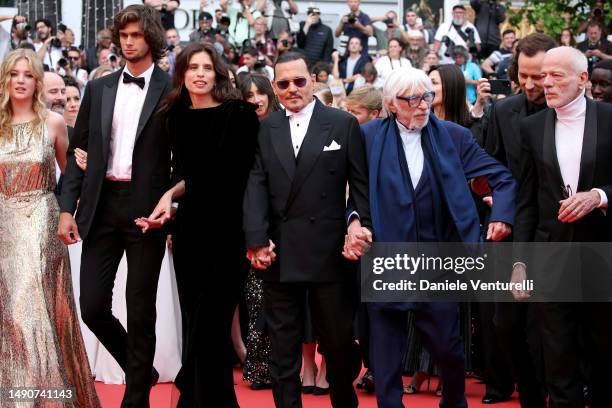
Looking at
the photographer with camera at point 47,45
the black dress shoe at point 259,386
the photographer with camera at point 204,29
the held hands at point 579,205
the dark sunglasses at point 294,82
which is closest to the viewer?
the held hands at point 579,205

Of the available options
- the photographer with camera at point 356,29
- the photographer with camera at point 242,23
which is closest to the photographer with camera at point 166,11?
the photographer with camera at point 242,23

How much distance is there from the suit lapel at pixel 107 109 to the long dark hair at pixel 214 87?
0.32m

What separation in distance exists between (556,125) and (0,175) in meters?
3.17

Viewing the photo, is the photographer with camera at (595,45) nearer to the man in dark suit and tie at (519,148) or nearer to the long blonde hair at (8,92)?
the man in dark suit and tie at (519,148)

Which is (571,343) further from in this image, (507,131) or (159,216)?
(159,216)

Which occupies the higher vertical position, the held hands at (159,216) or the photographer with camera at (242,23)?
the photographer with camera at (242,23)

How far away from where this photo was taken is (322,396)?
7.62 m

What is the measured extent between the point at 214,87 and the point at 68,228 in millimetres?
1163

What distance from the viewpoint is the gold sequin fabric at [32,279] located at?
6359 millimetres

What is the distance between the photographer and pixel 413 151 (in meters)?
5.76

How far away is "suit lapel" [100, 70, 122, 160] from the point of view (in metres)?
6.21

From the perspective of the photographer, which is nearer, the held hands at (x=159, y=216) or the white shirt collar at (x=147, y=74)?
the held hands at (x=159, y=216)

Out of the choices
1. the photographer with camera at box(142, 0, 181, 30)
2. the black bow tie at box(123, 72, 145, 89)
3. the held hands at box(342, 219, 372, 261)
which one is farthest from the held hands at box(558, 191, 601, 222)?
the photographer with camera at box(142, 0, 181, 30)

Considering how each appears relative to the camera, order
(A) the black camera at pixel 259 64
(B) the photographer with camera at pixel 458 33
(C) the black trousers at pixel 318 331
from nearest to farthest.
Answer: (C) the black trousers at pixel 318 331 < (A) the black camera at pixel 259 64 < (B) the photographer with camera at pixel 458 33
